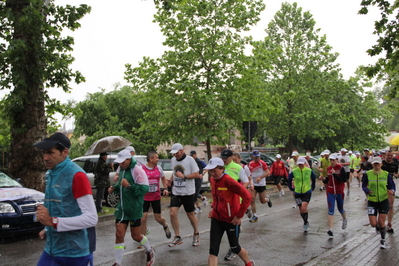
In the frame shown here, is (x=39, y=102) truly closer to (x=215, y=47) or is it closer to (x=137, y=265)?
(x=137, y=265)

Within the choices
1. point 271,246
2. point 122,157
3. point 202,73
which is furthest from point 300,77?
point 122,157

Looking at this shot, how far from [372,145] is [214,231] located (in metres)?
36.7

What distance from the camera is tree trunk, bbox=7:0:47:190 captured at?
474 inches

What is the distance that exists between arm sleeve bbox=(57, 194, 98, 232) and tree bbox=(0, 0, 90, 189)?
9.17 meters

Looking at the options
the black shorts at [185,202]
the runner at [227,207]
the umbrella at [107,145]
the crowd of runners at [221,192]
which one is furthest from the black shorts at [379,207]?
the umbrella at [107,145]

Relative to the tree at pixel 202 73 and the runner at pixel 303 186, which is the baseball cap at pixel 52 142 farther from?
the tree at pixel 202 73

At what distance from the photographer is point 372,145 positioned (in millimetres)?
39281

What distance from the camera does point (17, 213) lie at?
30.5ft

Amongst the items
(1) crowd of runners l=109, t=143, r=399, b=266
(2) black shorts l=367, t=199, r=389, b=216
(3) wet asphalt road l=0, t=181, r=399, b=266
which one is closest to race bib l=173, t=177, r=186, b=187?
(1) crowd of runners l=109, t=143, r=399, b=266

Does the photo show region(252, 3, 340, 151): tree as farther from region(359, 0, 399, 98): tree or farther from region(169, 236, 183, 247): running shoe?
region(169, 236, 183, 247): running shoe

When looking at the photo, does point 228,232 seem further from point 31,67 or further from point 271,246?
point 31,67

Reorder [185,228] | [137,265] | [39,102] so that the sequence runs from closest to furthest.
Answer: [137,265] < [185,228] < [39,102]

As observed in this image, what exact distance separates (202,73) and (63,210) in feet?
54.5

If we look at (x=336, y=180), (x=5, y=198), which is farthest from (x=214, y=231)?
(x=5, y=198)
